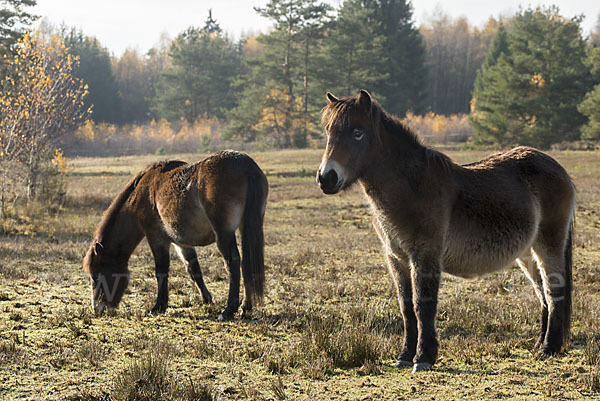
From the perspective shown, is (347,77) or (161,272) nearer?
(161,272)

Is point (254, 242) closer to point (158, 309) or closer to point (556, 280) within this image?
point (158, 309)

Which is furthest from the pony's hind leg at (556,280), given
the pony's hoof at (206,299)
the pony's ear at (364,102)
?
the pony's hoof at (206,299)

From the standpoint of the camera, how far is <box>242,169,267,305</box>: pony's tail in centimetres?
662

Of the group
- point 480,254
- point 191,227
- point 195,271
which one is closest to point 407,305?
point 480,254

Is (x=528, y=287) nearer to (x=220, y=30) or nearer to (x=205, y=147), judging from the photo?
(x=205, y=147)

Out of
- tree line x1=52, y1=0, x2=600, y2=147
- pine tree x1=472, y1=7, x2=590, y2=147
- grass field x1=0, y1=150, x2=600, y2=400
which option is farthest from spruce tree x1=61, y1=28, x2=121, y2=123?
grass field x1=0, y1=150, x2=600, y2=400

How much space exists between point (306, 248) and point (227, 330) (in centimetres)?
582

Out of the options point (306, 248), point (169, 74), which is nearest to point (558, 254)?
point (306, 248)

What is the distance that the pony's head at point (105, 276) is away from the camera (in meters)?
7.05

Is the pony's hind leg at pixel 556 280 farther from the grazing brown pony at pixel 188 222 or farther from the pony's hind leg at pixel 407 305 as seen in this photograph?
the grazing brown pony at pixel 188 222

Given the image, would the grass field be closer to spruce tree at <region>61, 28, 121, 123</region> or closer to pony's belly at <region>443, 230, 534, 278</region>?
pony's belly at <region>443, 230, 534, 278</region>

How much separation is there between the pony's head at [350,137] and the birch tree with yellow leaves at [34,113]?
39.7 ft

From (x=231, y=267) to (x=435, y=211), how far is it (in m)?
3.14

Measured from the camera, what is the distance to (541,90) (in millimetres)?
38562
